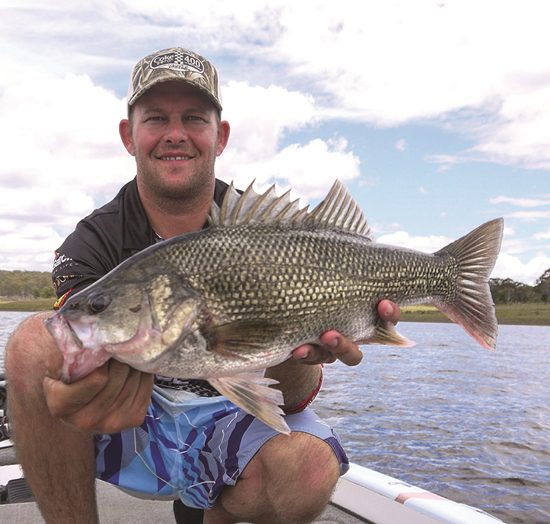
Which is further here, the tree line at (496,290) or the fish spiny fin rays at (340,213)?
the tree line at (496,290)

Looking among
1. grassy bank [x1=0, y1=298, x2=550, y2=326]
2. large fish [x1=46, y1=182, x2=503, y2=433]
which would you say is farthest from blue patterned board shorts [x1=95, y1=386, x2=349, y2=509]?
grassy bank [x1=0, y1=298, x2=550, y2=326]

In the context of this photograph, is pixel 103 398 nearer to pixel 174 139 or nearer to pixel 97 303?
pixel 97 303

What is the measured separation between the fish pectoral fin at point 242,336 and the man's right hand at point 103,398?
426mm

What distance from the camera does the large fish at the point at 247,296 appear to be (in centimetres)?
280

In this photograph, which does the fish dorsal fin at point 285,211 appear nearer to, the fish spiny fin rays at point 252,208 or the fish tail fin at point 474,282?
the fish spiny fin rays at point 252,208

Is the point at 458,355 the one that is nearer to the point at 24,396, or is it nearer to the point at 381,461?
the point at 381,461

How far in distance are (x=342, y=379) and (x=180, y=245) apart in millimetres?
18796

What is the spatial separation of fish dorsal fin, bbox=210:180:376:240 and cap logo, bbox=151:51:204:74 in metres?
1.25

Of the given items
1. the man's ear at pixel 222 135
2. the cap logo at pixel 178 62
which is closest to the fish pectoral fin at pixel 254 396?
the man's ear at pixel 222 135

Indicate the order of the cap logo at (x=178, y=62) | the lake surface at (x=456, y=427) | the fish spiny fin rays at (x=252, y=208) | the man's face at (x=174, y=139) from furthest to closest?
the lake surface at (x=456, y=427) → the cap logo at (x=178, y=62) → the man's face at (x=174, y=139) → the fish spiny fin rays at (x=252, y=208)

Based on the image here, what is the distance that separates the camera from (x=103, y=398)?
2867mm

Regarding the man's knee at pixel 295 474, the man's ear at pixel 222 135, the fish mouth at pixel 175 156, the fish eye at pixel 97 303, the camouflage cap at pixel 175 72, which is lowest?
the man's knee at pixel 295 474

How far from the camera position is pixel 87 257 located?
3.71 m

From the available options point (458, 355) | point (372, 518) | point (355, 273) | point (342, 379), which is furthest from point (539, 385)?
point (355, 273)
